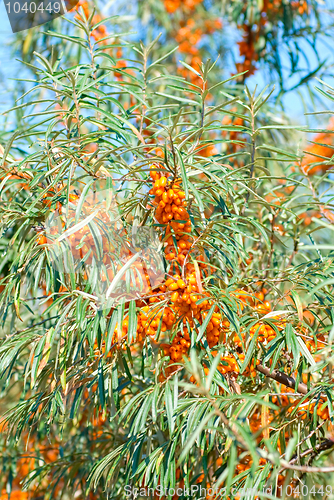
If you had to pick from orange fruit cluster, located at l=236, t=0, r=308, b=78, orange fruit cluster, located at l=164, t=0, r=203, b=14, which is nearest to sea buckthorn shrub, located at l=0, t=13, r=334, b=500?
orange fruit cluster, located at l=236, t=0, r=308, b=78

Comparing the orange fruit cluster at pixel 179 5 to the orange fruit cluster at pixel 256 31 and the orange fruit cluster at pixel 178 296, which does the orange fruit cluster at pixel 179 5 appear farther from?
the orange fruit cluster at pixel 178 296

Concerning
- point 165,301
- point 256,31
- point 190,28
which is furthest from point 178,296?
point 190,28

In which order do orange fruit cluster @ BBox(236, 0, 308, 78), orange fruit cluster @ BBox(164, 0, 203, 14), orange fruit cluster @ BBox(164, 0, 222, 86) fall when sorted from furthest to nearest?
orange fruit cluster @ BBox(164, 0, 203, 14), orange fruit cluster @ BBox(164, 0, 222, 86), orange fruit cluster @ BBox(236, 0, 308, 78)

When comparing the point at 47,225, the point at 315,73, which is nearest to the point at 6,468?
the point at 47,225

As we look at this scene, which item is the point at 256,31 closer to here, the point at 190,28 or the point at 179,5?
the point at 190,28

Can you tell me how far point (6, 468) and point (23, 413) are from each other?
584 millimetres

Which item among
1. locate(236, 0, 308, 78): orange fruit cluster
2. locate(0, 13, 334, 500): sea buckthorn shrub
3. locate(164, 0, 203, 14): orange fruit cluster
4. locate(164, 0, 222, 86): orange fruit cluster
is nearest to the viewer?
locate(0, 13, 334, 500): sea buckthorn shrub

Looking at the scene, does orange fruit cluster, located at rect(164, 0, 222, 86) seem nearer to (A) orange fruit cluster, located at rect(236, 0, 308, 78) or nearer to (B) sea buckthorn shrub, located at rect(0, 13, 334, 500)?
(A) orange fruit cluster, located at rect(236, 0, 308, 78)

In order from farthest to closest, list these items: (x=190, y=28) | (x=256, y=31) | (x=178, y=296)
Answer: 1. (x=190, y=28)
2. (x=256, y=31)
3. (x=178, y=296)

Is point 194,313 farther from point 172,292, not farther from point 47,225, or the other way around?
point 47,225

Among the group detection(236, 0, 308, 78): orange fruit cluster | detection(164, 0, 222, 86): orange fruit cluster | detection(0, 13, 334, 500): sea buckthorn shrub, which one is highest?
detection(164, 0, 222, 86): orange fruit cluster

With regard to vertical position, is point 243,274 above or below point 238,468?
above

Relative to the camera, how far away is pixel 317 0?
6.21ft

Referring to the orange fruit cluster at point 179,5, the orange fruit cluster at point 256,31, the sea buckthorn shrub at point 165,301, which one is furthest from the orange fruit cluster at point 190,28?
the sea buckthorn shrub at point 165,301
